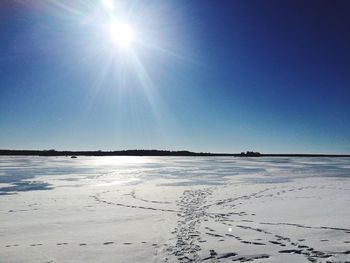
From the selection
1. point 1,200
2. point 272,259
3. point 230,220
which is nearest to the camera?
point 272,259

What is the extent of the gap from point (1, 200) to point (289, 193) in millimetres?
13362

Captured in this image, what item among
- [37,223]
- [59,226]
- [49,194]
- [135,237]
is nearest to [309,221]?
[135,237]

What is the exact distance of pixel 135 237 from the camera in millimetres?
8094

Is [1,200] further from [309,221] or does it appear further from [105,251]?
[309,221]

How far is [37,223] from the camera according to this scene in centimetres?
969

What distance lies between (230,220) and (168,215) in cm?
207

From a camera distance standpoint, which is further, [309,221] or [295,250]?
[309,221]

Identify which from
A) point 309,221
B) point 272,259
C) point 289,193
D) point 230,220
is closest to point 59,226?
point 230,220

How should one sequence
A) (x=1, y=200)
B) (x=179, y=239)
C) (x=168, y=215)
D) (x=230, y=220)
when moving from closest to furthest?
(x=179, y=239), (x=230, y=220), (x=168, y=215), (x=1, y=200)

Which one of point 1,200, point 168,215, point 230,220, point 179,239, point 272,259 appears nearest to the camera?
point 272,259

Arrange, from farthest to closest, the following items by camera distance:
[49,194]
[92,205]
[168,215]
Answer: [49,194] < [92,205] < [168,215]

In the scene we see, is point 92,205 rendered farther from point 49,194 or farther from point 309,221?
point 309,221

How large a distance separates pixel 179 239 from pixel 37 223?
4.53 metres

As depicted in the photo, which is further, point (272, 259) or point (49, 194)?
point (49, 194)
